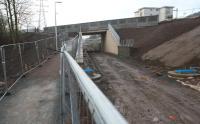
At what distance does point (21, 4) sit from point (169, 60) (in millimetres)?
17081

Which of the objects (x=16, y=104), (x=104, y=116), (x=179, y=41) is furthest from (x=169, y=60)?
(x=104, y=116)

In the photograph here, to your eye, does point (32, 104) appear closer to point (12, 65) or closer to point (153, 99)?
point (12, 65)

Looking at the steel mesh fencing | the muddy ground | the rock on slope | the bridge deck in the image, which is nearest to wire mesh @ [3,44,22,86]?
the steel mesh fencing

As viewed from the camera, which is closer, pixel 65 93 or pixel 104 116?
pixel 104 116

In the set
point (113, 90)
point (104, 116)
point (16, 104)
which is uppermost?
point (104, 116)

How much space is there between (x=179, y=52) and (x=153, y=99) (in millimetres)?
12185

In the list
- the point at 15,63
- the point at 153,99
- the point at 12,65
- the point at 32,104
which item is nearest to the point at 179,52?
the point at 153,99

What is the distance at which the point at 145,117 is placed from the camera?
380 inches

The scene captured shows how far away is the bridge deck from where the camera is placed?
5.53 metres

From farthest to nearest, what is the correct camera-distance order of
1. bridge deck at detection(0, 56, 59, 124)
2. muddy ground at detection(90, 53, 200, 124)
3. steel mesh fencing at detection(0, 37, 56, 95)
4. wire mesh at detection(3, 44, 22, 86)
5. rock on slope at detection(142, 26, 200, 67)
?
rock on slope at detection(142, 26, 200, 67)
wire mesh at detection(3, 44, 22, 86)
steel mesh fencing at detection(0, 37, 56, 95)
muddy ground at detection(90, 53, 200, 124)
bridge deck at detection(0, 56, 59, 124)

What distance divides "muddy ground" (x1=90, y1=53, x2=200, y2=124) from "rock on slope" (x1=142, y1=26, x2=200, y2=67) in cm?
417

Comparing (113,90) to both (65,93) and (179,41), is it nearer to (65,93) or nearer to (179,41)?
(65,93)

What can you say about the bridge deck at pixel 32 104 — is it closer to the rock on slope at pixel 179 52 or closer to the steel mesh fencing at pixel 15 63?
the steel mesh fencing at pixel 15 63

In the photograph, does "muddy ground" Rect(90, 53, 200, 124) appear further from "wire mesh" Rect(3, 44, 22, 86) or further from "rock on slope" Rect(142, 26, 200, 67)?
"wire mesh" Rect(3, 44, 22, 86)
